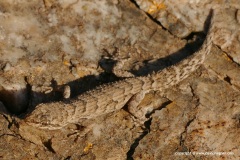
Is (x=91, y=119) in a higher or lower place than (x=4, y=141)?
higher

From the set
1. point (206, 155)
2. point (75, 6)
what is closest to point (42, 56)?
point (75, 6)

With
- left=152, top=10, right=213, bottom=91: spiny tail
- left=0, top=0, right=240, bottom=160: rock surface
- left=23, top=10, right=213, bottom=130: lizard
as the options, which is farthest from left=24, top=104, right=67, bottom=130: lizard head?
left=152, top=10, right=213, bottom=91: spiny tail

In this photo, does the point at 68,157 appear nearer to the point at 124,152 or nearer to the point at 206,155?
the point at 124,152

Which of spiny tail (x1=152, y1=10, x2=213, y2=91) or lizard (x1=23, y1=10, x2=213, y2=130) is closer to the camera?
Answer: lizard (x1=23, y1=10, x2=213, y2=130)

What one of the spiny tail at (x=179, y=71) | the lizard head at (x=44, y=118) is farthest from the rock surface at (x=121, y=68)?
the lizard head at (x=44, y=118)

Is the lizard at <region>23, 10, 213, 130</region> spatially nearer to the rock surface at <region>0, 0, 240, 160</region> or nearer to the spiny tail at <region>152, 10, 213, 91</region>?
the spiny tail at <region>152, 10, 213, 91</region>

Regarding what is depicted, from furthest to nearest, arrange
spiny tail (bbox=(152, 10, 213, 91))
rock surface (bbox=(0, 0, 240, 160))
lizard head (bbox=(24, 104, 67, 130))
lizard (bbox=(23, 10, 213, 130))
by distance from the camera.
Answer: spiny tail (bbox=(152, 10, 213, 91))
rock surface (bbox=(0, 0, 240, 160))
lizard (bbox=(23, 10, 213, 130))
lizard head (bbox=(24, 104, 67, 130))

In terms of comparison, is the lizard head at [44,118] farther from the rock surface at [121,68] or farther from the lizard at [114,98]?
the rock surface at [121,68]
